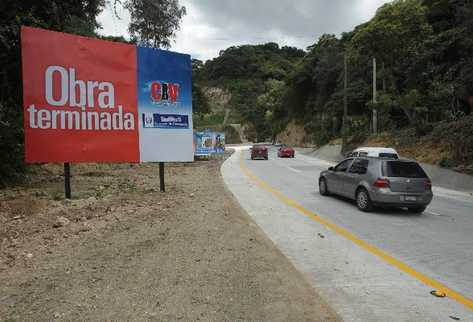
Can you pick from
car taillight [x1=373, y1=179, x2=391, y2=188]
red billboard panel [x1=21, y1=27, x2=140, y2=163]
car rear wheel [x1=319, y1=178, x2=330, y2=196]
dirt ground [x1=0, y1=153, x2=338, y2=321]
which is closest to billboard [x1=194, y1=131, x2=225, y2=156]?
car rear wheel [x1=319, y1=178, x2=330, y2=196]

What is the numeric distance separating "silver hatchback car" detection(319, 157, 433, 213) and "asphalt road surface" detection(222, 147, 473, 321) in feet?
1.11

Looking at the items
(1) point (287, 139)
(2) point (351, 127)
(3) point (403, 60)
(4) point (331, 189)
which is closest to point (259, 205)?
(4) point (331, 189)

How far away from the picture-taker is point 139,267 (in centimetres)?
498

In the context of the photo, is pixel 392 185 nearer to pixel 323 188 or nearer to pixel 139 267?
pixel 323 188

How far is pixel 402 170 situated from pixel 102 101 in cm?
849

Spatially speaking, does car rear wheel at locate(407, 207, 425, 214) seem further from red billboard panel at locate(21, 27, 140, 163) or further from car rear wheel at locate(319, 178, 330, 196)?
red billboard panel at locate(21, 27, 140, 163)

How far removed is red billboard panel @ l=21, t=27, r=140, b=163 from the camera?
8.73 metres

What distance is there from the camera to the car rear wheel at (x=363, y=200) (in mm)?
10305

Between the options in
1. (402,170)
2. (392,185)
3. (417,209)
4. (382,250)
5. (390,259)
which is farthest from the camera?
(417,209)

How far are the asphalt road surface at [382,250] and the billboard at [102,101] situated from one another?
3.63m

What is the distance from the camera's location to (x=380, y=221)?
920 cm

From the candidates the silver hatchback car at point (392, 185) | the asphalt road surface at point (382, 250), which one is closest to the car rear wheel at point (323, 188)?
the asphalt road surface at point (382, 250)

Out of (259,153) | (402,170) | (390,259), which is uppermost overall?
(259,153)

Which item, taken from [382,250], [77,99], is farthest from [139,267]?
[77,99]
